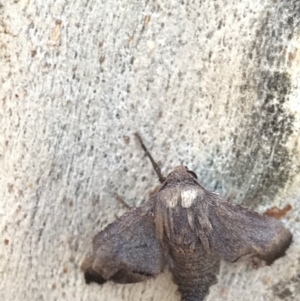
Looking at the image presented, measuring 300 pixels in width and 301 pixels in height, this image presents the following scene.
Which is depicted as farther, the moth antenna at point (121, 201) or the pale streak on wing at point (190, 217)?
the moth antenna at point (121, 201)

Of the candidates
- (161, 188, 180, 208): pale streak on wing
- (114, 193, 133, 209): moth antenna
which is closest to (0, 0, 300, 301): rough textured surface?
(114, 193, 133, 209): moth antenna

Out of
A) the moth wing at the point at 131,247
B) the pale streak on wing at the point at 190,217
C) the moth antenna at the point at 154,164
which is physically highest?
the moth antenna at the point at 154,164

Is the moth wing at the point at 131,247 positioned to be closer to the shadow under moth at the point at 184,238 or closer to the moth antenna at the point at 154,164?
the shadow under moth at the point at 184,238

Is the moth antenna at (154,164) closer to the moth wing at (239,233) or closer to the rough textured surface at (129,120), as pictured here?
the rough textured surface at (129,120)

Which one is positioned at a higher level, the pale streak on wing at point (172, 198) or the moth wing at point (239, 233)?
the pale streak on wing at point (172, 198)

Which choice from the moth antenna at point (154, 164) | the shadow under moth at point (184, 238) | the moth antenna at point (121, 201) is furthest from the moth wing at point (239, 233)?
the moth antenna at point (121, 201)
